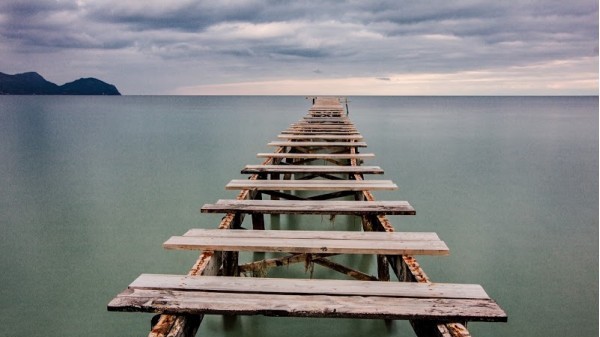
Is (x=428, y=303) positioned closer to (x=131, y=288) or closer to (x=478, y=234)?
(x=131, y=288)

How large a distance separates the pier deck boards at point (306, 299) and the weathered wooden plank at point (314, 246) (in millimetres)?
609

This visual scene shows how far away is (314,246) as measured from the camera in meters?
3.73

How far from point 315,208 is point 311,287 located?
6.90ft

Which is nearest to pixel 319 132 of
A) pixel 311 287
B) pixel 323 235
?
pixel 323 235

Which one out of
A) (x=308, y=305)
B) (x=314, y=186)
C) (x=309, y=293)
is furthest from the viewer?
(x=314, y=186)

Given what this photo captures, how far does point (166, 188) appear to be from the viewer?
44.3ft

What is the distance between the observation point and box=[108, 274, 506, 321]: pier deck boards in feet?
8.81

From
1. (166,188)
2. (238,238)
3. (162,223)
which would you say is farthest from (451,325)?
(166,188)

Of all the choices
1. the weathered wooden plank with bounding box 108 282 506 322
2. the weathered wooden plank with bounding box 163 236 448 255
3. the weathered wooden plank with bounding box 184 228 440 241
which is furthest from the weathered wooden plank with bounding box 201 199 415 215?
the weathered wooden plank with bounding box 108 282 506 322

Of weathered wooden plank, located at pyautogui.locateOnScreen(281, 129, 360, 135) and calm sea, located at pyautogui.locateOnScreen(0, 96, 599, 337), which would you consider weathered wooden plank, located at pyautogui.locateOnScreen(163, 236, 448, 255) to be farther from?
weathered wooden plank, located at pyautogui.locateOnScreen(281, 129, 360, 135)

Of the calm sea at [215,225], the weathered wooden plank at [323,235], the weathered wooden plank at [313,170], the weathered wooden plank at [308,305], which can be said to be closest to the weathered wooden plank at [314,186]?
the weathered wooden plank at [313,170]

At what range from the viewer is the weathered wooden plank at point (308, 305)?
2.68m

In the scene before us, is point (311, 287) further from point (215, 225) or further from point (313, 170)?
point (215, 225)

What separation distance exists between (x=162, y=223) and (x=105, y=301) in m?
3.84
